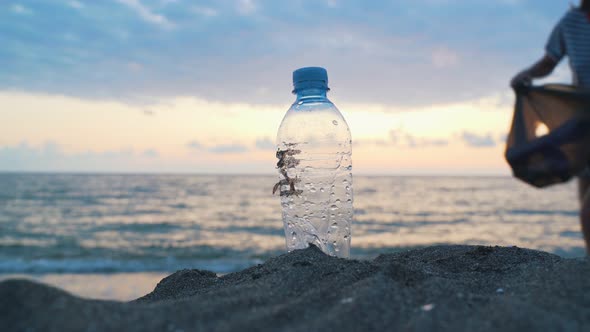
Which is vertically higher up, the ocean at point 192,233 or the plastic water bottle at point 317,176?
the plastic water bottle at point 317,176

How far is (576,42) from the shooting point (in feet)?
6.66

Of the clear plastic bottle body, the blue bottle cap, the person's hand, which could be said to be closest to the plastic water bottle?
the clear plastic bottle body

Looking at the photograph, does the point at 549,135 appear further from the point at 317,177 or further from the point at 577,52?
the point at 317,177

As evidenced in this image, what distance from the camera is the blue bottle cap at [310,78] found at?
3.38 metres

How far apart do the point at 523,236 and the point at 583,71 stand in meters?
12.3

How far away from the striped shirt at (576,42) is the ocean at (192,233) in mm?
573

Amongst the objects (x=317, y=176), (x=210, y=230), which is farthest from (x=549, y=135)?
(x=210, y=230)

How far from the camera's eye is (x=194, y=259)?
9.90 m

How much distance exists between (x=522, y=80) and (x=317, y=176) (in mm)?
1971

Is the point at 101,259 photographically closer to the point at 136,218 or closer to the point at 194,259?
the point at 194,259

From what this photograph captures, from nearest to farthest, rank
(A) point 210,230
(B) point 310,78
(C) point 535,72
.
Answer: (C) point 535,72 → (B) point 310,78 → (A) point 210,230

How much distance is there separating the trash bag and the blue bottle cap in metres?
1.53

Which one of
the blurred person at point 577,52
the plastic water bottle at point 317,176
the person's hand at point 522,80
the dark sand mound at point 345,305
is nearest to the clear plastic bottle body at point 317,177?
the plastic water bottle at point 317,176

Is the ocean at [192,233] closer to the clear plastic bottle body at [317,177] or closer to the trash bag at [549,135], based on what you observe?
the trash bag at [549,135]
